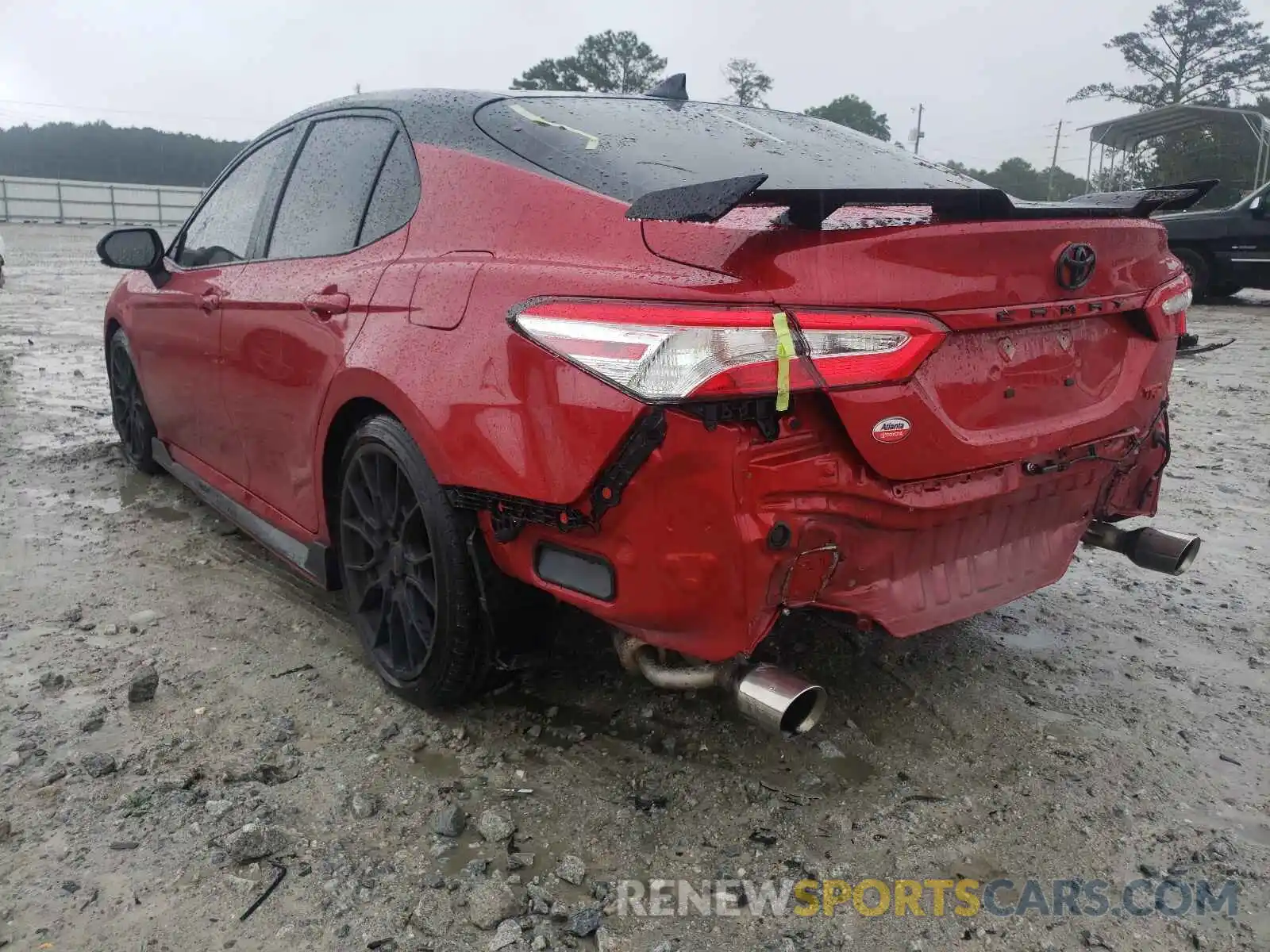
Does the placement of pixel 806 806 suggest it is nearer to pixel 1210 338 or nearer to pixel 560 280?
pixel 560 280

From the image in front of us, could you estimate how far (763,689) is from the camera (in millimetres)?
2031

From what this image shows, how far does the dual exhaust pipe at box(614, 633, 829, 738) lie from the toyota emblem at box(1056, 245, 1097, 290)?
1.07 metres

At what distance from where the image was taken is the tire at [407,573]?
7.96 feet

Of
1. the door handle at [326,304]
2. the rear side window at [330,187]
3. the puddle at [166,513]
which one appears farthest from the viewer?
the puddle at [166,513]

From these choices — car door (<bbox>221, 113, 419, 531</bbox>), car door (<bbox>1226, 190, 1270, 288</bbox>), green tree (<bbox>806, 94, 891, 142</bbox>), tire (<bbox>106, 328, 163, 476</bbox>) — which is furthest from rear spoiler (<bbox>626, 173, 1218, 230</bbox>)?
green tree (<bbox>806, 94, 891, 142</bbox>)

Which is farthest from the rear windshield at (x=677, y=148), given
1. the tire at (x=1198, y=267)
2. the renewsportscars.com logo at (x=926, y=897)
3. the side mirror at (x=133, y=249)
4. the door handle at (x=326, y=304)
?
the tire at (x=1198, y=267)

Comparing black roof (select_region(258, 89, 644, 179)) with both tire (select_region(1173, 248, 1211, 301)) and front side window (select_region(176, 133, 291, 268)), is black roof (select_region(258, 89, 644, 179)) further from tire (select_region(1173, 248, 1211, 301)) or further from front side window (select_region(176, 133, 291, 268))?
tire (select_region(1173, 248, 1211, 301))

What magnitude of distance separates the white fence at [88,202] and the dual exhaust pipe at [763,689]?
38726mm

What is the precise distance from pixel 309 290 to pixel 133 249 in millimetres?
1766

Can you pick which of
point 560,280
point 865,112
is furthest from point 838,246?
point 865,112

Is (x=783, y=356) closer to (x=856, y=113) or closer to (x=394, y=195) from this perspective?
(x=394, y=195)

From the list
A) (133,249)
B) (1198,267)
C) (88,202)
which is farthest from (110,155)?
(133,249)

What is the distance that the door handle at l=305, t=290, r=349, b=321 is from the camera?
2.71 metres

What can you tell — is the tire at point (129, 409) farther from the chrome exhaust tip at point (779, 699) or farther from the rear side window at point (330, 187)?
the chrome exhaust tip at point (779, 699)
